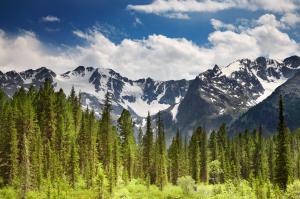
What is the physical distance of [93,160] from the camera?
9175cm

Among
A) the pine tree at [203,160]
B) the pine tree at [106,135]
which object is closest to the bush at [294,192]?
the pine tree at [106,135]

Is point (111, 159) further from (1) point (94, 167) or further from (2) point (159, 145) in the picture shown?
(2) point (159, 145)

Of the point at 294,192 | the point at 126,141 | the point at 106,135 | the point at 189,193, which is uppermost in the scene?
the point at 106,135

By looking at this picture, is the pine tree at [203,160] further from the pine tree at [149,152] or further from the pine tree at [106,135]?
the pine tree at [106,135]

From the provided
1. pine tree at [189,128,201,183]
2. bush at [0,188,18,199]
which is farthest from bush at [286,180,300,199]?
pine tree at [189,128,201,183]

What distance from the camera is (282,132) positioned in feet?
267

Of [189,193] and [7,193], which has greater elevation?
[7,193]

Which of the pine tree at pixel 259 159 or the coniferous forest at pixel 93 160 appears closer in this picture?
the coniferous forest at pixel 93 160

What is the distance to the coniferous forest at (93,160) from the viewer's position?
224ft

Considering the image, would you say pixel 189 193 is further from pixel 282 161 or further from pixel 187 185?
pixel 282 161

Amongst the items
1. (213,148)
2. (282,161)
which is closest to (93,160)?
(282,161)

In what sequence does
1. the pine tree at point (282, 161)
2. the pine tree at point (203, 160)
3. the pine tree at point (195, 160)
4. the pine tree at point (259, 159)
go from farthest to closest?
the pine tree at point (259, 159) < the pine tree at point (203, 160) < the pine tree at point (195, 160) < the pine tree at point (282, 161)

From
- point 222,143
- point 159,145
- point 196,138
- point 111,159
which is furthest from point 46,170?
point 222,143

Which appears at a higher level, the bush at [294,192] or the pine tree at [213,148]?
the pine tree at [213,148]
